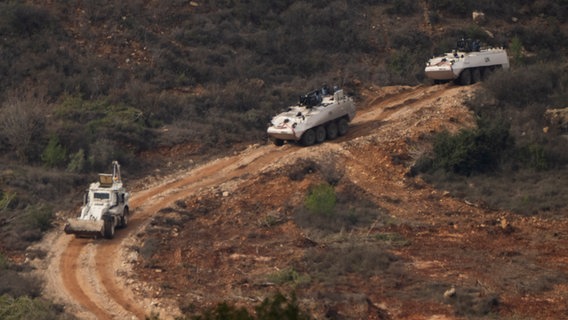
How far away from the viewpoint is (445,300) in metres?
25.1

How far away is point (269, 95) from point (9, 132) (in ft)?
39.3

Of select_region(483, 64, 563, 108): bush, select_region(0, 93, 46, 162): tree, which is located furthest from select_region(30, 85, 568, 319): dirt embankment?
select_region(0, 93, 46, 162): tree

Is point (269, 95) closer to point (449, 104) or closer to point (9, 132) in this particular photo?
point (449, 104)

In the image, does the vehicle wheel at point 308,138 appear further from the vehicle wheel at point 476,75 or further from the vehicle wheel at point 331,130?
the vehicle wheel at point 476,75

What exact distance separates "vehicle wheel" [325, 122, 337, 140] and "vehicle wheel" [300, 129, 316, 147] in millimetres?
796

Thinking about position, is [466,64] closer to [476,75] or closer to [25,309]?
[476,75]

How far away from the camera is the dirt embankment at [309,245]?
25.3 metres

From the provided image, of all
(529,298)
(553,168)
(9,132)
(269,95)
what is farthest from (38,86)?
(529,298)

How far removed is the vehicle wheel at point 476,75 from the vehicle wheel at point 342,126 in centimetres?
796

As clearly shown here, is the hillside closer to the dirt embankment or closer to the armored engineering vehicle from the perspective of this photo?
the dirt embankment

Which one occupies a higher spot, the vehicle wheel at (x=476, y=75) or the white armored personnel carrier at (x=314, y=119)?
the white armored personnel carrier at (x=314, y=119)

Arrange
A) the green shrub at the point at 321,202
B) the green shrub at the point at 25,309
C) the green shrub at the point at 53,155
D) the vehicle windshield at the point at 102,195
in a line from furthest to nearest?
the green shrub at the point at 53,155
the green shrub at the point at 321,202
the vehicle windshield at the point at 102,195
the green shrub at the point at 25,309

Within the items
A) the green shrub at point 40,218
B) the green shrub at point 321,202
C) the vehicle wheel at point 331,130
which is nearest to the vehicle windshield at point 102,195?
the green shrub at point 40,218

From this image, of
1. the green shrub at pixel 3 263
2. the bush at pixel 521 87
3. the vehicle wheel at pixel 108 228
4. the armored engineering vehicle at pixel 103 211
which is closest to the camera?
the green shrub at pixel 3 263
